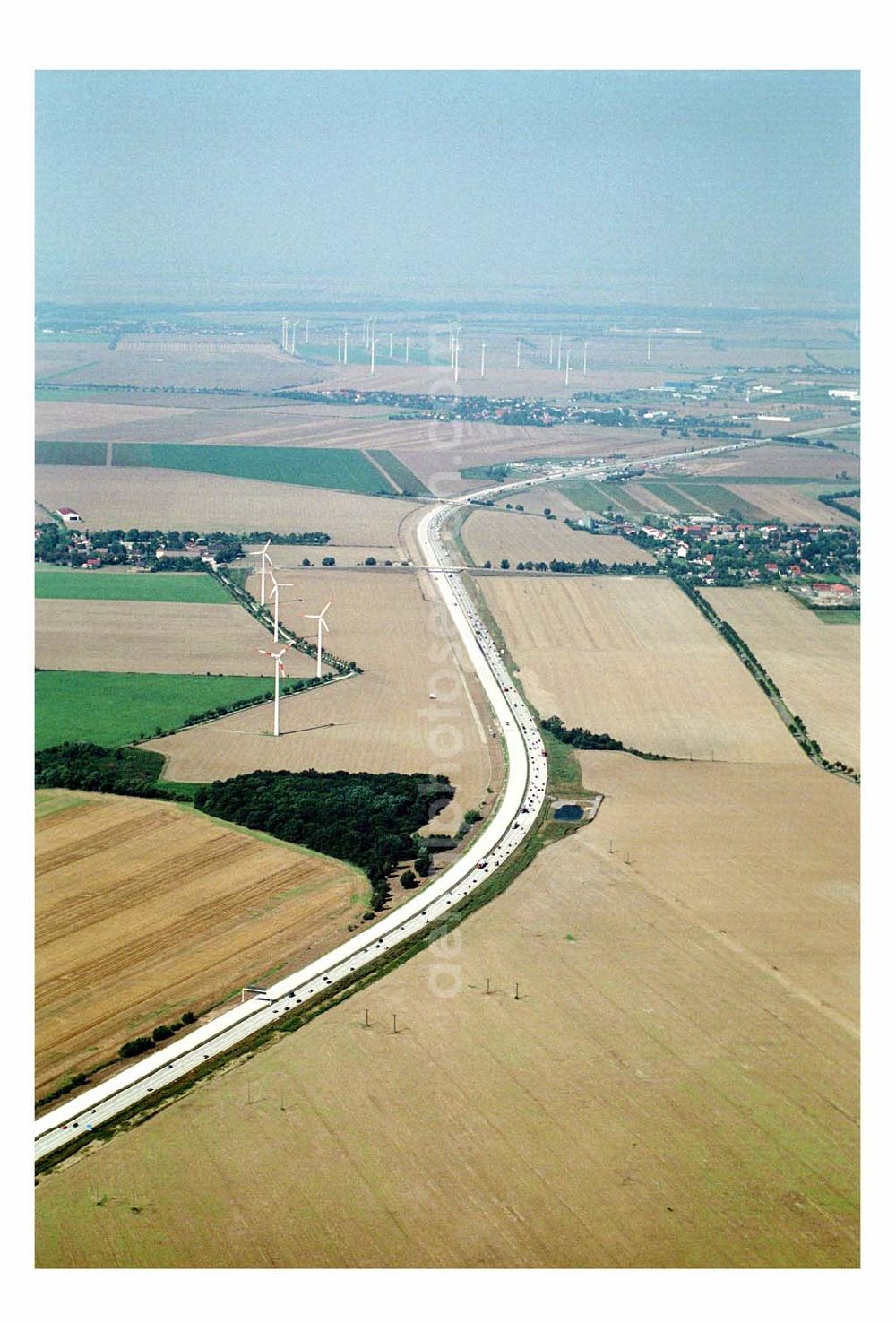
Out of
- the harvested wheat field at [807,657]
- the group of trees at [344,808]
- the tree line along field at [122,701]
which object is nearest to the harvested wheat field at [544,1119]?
the group of trees at [344,808]

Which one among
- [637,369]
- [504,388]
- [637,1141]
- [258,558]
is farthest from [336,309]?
[637,1141]

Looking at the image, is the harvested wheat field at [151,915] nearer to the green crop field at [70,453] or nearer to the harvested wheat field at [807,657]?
the harvested wheat field at [807,657]

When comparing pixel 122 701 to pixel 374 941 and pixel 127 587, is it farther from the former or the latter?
pixel 374 941

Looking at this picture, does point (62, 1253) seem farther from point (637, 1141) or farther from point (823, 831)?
point (823, 831)

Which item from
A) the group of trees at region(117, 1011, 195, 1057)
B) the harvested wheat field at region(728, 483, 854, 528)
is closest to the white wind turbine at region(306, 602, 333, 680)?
the group of trees at region(117, 1011, 195, 1057)

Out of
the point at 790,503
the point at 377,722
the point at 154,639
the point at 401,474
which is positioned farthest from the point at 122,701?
the point at 790,503

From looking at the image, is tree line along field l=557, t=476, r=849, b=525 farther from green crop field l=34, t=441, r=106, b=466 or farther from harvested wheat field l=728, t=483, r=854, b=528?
green crop field l=34, t=441, r=106, b=466

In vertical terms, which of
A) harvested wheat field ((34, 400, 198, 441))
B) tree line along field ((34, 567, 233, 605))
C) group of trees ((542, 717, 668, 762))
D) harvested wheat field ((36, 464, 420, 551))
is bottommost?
group of trees ((542, 717, 668, 762))
